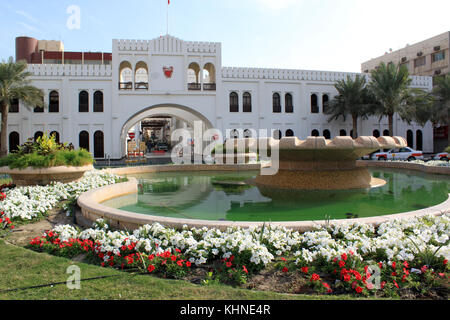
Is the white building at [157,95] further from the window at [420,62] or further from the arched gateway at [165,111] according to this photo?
the window at [420,62]

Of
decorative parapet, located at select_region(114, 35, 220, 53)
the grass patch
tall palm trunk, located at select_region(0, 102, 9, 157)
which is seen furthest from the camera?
decorative parapet, located at select_region(114, 35, 220, 53)

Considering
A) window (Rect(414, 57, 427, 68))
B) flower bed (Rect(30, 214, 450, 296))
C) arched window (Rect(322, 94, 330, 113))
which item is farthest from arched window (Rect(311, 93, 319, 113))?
flower bed (Rect(30, 214, 450, 296))

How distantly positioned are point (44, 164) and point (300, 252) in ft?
24.7

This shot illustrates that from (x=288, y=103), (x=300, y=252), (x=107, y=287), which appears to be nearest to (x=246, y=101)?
(x=288, y=103)

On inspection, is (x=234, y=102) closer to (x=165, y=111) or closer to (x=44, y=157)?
(x=165, y=111)

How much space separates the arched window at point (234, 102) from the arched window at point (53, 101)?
50.8 ft

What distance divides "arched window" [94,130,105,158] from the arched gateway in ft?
5.84

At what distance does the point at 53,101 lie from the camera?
97.5ft

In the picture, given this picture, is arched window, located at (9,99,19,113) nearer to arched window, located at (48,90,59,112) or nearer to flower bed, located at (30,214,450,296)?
arched window, located at (48,90,59,112)

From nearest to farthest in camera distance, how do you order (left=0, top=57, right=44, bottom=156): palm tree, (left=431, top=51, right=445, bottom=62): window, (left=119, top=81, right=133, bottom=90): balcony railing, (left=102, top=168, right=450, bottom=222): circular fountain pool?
(left=102, top=168, right=450, bottom=222): circular fountain pool
(left=0, top=57, right=44, bottom=156): palm tree
(left=119, top=81, right=133, bottom=90): balcony railing
(left=431, top=51, right=445, bottom=62): window

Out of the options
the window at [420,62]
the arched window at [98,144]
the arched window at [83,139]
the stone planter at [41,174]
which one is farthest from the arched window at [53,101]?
the window at [420,62]

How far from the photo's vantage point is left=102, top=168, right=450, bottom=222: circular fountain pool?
646cm
